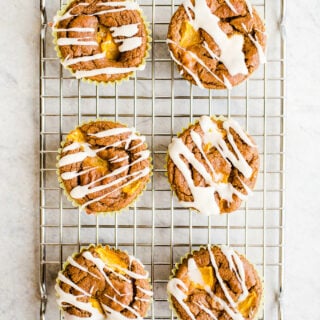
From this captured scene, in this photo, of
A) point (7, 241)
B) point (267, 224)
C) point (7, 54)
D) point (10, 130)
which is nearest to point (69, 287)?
point (7, 241)

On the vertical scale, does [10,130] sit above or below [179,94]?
below

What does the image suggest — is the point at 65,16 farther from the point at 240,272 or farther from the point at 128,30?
the point at 240,272

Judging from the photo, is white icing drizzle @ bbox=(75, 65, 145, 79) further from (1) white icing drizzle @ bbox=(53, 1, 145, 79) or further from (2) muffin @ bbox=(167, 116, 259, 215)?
(2) muffin @ bbox=(167, 116, 259, 215)

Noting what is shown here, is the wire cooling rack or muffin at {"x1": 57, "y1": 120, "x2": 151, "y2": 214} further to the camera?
the wire cooling rack

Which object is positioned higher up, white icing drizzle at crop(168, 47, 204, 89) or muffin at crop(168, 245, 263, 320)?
white icing drizzle at crop(168, 47, 204, 89)

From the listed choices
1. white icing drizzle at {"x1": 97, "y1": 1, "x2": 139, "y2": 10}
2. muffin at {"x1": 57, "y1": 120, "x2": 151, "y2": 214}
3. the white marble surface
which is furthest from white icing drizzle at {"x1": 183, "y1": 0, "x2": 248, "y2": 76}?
muffin at {"x1": 57, "y1": 120, "x2": 151, "y2": 214}

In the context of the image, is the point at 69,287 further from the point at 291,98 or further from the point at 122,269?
the point at 291,98
